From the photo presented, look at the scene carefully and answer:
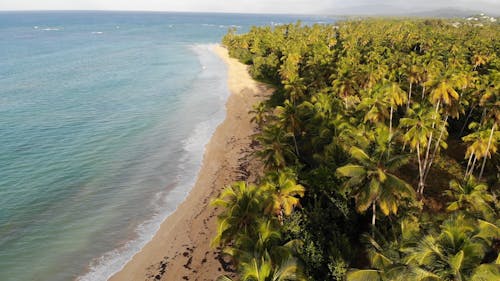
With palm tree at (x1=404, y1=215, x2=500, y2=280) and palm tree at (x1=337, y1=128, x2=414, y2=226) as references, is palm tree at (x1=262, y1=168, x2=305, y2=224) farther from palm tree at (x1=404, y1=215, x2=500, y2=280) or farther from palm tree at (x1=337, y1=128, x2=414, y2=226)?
palm tree at (x1=404, y1=215, x2=500, y2=280)

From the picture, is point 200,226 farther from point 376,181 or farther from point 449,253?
point 449,253

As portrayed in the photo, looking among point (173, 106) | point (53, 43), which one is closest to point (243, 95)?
point (173, 106)

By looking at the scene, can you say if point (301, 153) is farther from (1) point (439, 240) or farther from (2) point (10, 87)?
(2) point (10, 87)

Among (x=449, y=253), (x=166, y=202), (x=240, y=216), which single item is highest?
(x=449, y=253)

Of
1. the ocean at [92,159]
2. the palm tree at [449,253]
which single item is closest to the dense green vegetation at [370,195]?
the palm tree at [449,253]

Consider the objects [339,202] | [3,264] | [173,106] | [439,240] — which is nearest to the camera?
[439,240]

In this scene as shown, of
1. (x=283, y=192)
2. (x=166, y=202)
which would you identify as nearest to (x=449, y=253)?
(x=283, y=192)
